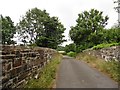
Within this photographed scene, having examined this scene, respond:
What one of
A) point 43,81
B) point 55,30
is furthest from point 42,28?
point 43,81

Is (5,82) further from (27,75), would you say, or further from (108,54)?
(108,54)

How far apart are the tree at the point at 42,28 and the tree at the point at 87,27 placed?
4298 millimetres

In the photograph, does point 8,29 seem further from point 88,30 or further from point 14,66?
point 14,66

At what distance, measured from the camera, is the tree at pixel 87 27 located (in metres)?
55.1

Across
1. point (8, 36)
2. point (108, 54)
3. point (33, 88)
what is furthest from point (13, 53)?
point (8, 36)

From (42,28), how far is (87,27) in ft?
40.9

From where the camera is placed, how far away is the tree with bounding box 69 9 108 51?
55.1 m

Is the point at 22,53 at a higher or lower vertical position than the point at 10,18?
lower

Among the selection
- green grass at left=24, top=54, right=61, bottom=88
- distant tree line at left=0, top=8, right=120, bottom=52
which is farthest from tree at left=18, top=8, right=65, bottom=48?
green grass at left=24, top=54, right=61, bottom=88

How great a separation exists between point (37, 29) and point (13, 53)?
58.5m

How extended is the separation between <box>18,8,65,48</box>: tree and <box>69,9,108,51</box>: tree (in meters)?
4.30

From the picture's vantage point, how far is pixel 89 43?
2124 inches

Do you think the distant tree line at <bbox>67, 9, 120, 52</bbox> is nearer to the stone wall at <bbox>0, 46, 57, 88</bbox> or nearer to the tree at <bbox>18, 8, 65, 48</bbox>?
the tree at <bbox>18, 8, 65, 48</bbox>

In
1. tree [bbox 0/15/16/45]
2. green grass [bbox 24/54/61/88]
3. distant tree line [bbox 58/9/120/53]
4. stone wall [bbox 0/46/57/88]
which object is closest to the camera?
stone wall [bbox 0/46/57/88]
